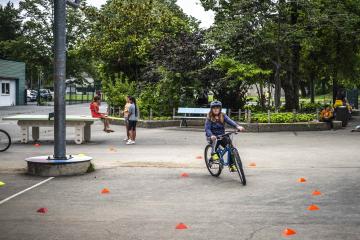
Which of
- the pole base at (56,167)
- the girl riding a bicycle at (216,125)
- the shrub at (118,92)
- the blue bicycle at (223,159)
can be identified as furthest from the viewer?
the shrub at (118,92)

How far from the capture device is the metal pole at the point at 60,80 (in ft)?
35.8

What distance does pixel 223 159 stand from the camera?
10594 mm

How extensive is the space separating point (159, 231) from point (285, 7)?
21193 millimetres

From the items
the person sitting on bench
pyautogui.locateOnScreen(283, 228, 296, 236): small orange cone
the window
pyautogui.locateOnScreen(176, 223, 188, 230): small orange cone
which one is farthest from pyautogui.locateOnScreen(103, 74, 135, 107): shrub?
pyautogui.locateOnScreen(283, 228, 296, 236): small orange cone

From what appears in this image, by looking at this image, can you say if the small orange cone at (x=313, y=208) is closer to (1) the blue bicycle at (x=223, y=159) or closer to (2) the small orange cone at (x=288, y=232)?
(2) the small orange cone at (x=288, y=232)

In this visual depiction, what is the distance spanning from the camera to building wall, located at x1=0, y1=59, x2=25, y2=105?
54.5 metres

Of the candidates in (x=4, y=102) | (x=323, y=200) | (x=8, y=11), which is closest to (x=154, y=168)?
(x=323, y=200)

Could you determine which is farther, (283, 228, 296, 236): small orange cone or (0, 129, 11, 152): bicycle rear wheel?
(0, 129, 11, 152): bicycle rear wheel

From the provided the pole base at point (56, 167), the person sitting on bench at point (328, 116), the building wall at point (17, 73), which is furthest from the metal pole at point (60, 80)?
the building wall at point (17, 73)

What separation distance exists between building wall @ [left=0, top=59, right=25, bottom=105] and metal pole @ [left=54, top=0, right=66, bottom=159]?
4516 centimetres

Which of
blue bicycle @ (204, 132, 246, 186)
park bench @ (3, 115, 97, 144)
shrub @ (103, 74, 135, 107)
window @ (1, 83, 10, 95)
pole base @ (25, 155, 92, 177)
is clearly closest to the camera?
blue bicycle @ (204, 132, 246, 186)

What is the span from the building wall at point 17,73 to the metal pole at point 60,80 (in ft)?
148

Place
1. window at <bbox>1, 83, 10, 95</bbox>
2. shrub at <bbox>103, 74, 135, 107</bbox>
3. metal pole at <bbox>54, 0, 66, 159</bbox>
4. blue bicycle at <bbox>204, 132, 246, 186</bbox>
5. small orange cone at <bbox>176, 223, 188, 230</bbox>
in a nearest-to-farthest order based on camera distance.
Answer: small orange cone at <bbox>176, 223, 188, 230</bbox> < blue bicycle at <bbox>204, 132, 246, 186</bbox> < metal pole at <bbox>54, 0, 66, 159</bbox> < shrub at <bbox>103, 74, 135, 107</bbox> < window at <bbox>1, 83, 10, 95</bbox>

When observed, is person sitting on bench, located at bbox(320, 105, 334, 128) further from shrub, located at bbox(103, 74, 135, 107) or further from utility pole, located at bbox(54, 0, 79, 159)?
utility pole, located at bbox(54, 0, 79, 159)
